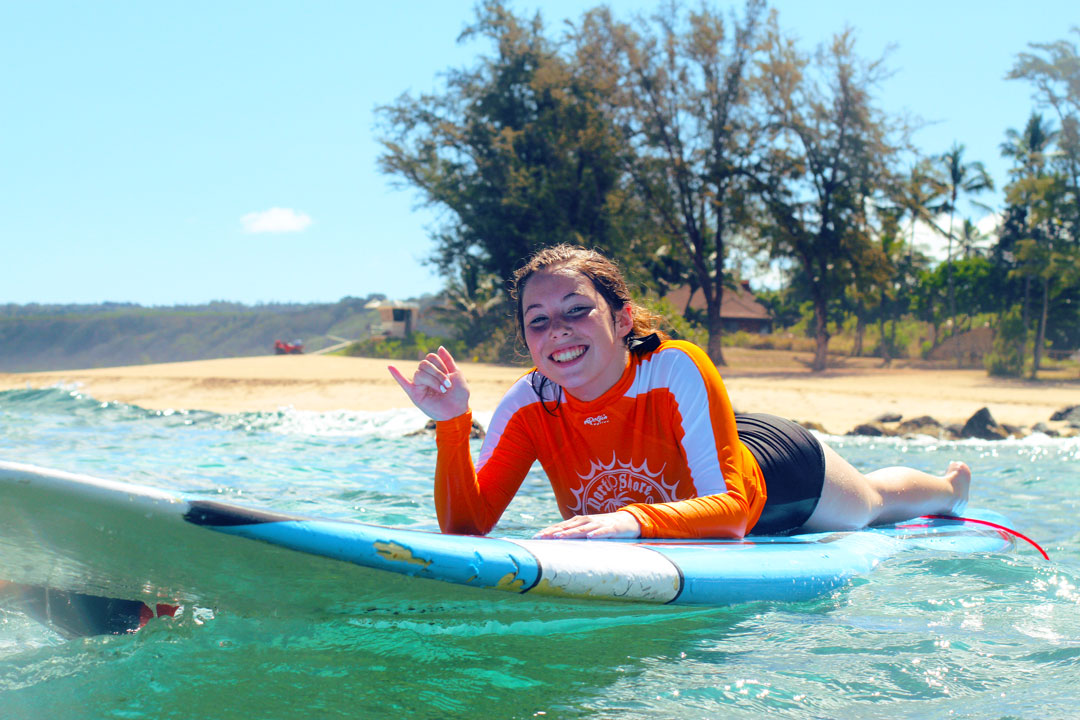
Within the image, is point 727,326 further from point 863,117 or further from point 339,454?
point 339,454

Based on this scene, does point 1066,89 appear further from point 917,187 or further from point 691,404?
point 691,404

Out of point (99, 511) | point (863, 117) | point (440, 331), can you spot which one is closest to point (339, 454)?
point (99, 511)

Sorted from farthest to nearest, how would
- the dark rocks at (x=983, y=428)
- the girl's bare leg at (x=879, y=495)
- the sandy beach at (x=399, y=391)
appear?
the sandy beach at (x=399, y=391) < the dark rocks at (x=983, y=428) < the girl's bare leg at (x=879, y=495)

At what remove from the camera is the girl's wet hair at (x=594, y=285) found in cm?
268

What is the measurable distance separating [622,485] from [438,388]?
29.4 inches

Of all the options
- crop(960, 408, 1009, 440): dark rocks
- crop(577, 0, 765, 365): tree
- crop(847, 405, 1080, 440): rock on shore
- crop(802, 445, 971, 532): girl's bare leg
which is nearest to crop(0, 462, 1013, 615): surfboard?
crop(802, 445, 971, 532): girl's bare leg

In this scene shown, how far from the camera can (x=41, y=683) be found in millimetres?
1957

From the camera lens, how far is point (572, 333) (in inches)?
101

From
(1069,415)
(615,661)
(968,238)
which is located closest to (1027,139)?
(968,238)

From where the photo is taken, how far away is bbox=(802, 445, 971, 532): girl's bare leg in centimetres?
319

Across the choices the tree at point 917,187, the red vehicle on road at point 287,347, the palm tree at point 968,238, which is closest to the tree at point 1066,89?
the tree at point 917,187

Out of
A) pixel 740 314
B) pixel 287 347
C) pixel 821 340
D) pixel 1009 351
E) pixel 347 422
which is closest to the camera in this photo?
pixel 347 422

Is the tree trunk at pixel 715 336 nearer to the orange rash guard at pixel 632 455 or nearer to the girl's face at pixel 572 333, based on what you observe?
the orange rash guard at pixel 632 455

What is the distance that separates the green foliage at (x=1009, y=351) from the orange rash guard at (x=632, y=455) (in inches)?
773
